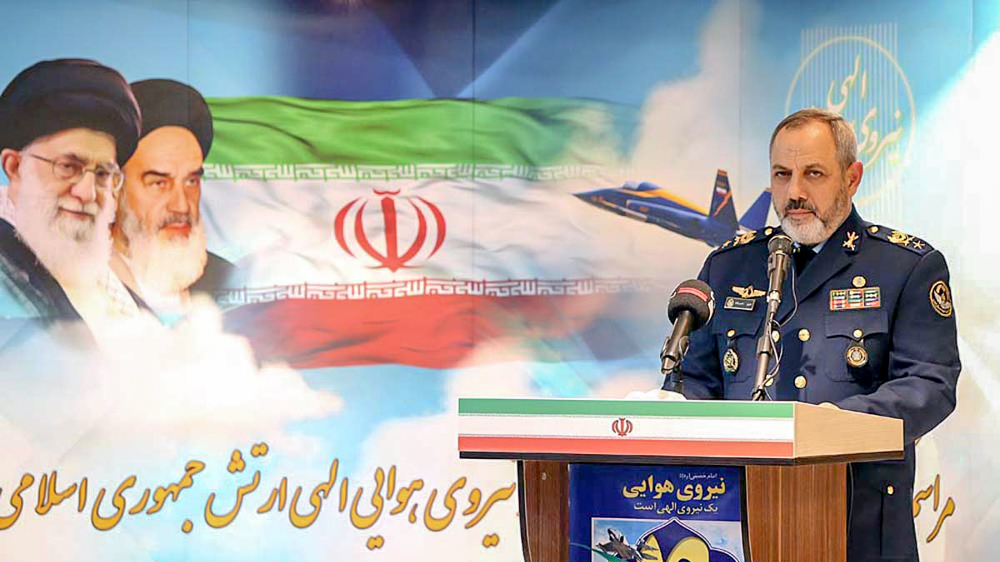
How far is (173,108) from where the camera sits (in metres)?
5.24

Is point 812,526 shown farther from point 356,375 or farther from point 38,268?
point 38,268

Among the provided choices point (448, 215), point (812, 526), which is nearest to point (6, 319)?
point (448, 215)

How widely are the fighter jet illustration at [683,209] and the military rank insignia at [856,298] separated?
2.66 meters

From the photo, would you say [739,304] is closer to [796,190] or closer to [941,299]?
[796,190]

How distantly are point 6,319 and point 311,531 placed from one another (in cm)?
149

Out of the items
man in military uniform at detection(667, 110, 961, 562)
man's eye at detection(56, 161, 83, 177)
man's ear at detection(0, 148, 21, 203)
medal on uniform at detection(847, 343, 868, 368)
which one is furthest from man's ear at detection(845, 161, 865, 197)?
man's ear at detection(0, 148, 21, 203)

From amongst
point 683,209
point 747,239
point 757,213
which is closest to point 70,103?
point 683,209

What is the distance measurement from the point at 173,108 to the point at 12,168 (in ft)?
2.28

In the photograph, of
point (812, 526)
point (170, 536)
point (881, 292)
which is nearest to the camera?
point (812, 526)

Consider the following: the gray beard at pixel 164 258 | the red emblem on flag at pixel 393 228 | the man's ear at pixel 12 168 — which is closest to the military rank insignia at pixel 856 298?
the red emblem on flag at pixel 393 228

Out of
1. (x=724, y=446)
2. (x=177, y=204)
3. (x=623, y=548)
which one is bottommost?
(x=623, y=548)

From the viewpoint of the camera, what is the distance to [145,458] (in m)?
5.18

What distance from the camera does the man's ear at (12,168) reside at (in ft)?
17.2

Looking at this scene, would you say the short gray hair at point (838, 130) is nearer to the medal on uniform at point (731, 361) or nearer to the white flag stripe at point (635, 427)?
the medal on uniform at point (731, 361)
